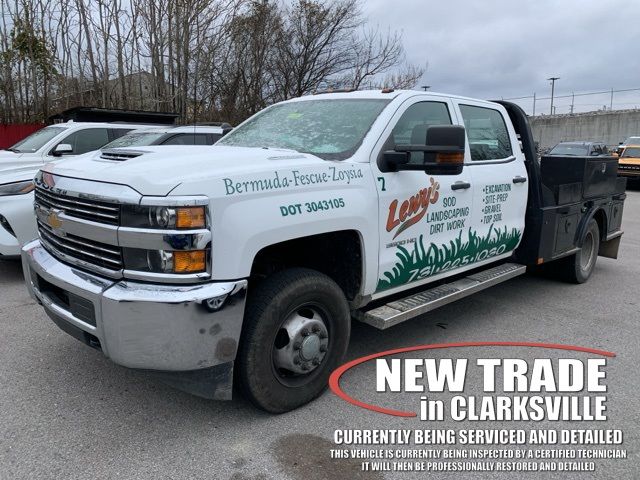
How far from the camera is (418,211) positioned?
3.80 meters

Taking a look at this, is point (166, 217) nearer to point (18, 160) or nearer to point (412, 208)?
point (412, 208)

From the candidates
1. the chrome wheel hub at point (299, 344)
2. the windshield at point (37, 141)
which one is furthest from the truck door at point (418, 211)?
the windshield at point (37, 141)

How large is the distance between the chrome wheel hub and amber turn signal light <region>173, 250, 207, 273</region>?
0.70 metres

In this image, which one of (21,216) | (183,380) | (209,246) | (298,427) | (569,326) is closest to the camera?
(209,246)

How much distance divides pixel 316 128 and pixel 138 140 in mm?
4433

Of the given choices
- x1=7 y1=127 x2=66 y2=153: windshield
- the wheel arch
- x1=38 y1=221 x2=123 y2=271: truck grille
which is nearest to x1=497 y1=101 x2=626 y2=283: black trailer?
the wheel arch

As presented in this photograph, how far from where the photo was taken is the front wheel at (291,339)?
2.93 metres

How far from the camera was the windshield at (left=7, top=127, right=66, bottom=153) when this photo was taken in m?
7.59

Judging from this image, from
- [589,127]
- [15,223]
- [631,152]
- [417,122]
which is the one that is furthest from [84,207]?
[589,127]

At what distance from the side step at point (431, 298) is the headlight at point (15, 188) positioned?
4180 millimetres

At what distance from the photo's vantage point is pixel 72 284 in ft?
9.43

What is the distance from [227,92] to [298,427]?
14800 mm

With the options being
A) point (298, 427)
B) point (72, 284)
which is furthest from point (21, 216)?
point (298, 427)

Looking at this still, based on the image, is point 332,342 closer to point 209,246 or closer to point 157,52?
point 209,246
